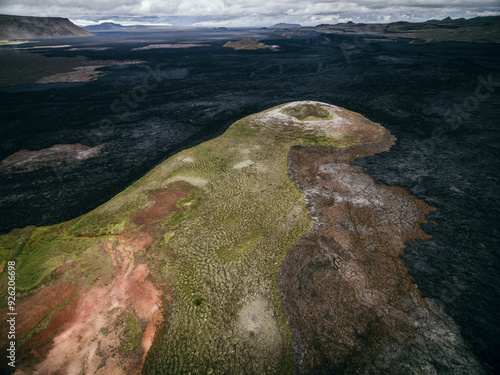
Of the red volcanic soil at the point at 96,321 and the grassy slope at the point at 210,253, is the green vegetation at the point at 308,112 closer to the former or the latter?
the grassy slope at the point at 210,253

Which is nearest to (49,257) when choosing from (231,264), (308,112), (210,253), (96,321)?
(96,321)

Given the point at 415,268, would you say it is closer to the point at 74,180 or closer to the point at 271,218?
the point at 271,218

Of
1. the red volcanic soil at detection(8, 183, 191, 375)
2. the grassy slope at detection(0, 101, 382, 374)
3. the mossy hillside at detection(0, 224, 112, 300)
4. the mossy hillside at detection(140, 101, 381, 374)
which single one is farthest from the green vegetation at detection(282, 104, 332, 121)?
the mossy hillside at detection(0, 224, 112, 300)

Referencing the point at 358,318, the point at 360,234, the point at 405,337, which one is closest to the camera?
the point at 405,337

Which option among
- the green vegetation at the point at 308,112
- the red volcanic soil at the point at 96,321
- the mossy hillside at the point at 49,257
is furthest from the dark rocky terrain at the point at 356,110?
the red volcanic soil at the point at 96,321

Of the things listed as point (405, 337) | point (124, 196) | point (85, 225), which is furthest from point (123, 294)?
point (405, 337)

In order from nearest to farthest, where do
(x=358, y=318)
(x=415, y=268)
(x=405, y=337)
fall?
1. (x=405, y=337)
2. (x=358, y=318)
3. (x=415, y=268)
